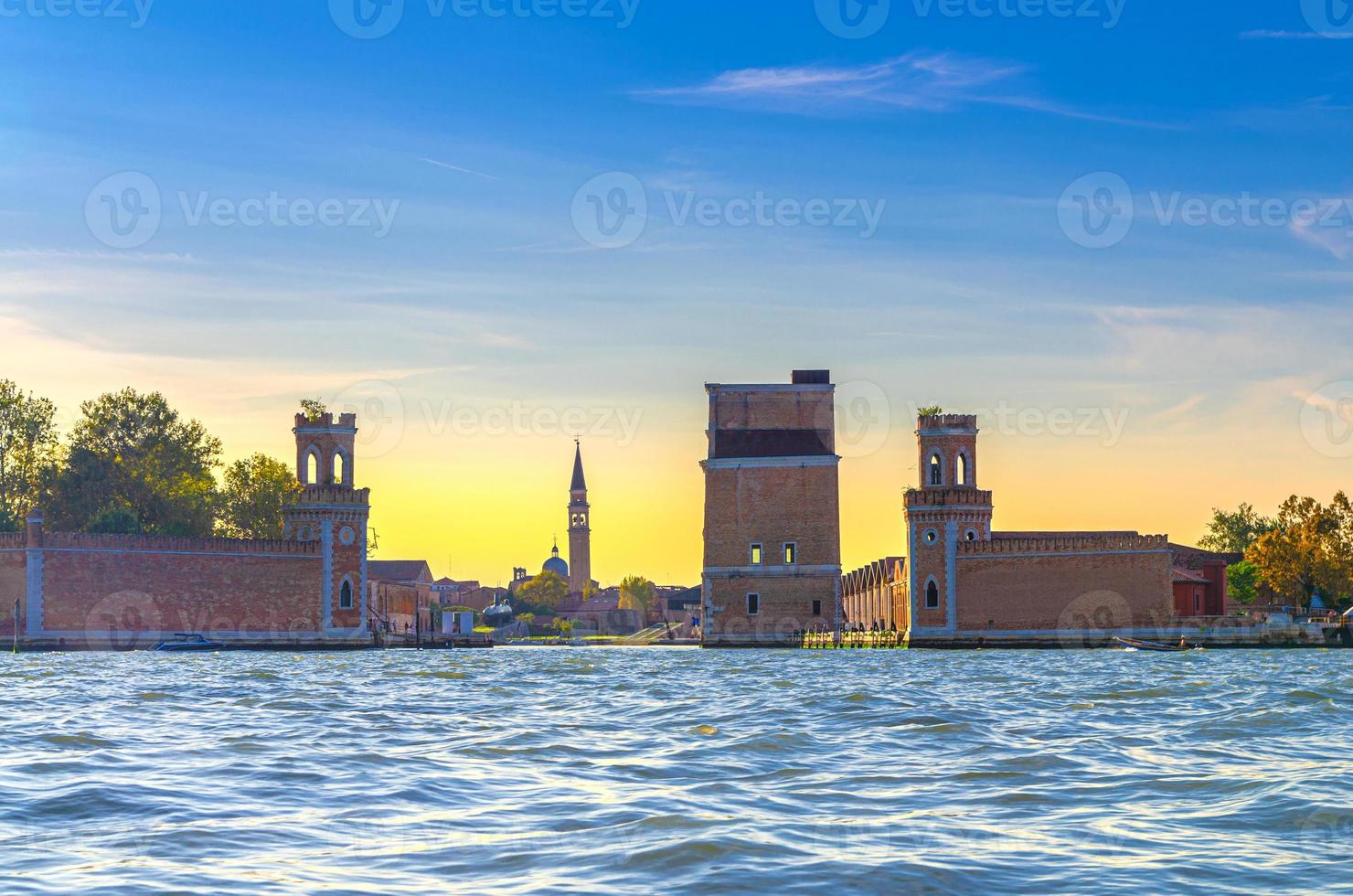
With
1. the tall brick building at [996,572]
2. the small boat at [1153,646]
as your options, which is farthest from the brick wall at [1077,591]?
the small boat at [1153,646]

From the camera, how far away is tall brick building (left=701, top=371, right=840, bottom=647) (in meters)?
59.8

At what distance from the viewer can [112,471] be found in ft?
210

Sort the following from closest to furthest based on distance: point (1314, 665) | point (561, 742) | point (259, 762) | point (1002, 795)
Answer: point (1002, 795) < point (259, 762) < point (561, 742) < point (1314, 665)

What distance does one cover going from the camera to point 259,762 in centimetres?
1417

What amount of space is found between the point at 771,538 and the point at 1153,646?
14610 mm

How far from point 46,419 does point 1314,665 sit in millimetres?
48723

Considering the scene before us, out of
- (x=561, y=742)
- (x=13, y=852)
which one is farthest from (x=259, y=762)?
(x=13, y=852)

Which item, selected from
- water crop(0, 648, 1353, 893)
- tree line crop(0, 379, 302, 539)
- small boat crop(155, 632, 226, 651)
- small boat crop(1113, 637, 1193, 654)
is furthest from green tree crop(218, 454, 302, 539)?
water crop(0, 648, 1353, 893)

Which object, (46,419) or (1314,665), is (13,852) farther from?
(46,419)

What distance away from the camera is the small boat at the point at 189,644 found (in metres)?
52.1

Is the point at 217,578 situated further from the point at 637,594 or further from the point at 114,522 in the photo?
the point at 637,594

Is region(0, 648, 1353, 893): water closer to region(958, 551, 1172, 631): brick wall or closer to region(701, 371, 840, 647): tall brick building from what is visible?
region(958, 551, 1172, 631): brick wall

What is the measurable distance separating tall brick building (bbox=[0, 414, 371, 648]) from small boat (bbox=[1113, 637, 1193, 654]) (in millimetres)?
26854

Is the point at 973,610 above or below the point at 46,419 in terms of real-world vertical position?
below
